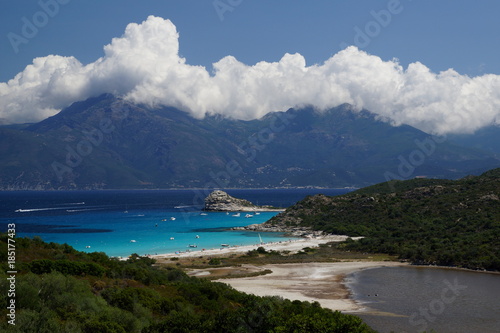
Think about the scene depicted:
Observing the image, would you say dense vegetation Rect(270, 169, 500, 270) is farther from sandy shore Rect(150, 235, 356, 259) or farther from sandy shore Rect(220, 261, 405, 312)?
sandy shore Rect(220, 261, 405, 312)

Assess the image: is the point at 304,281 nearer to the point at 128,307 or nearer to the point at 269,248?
the point at 128,307

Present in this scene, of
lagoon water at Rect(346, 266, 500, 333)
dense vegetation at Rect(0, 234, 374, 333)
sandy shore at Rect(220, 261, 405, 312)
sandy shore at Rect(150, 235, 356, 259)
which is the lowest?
lagoon water at Rect(346, 266, 500, 333)

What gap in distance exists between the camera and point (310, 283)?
50.4 metres

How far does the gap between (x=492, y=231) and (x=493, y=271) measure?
53.5 feet

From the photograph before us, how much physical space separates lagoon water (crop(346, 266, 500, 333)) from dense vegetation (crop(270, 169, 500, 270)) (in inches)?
319

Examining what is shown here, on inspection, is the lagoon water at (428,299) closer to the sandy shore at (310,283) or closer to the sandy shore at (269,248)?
the sandy shore at (310,283)

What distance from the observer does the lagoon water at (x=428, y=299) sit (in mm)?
33250

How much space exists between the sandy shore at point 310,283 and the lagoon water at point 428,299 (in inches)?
71.7

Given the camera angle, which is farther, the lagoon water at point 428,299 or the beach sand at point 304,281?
the beach sand at point 304,281

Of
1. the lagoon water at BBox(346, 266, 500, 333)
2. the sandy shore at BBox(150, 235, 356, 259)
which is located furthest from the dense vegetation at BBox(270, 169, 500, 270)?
the lagoon water at BBox(346, 266, 500, 333)

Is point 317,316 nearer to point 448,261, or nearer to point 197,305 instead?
point 197,305

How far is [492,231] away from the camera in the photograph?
2771 inches

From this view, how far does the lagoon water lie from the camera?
109 ft

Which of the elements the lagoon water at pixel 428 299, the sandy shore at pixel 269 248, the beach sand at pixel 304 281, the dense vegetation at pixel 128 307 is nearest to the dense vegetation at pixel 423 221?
the sandy shore at pixel 269 248
